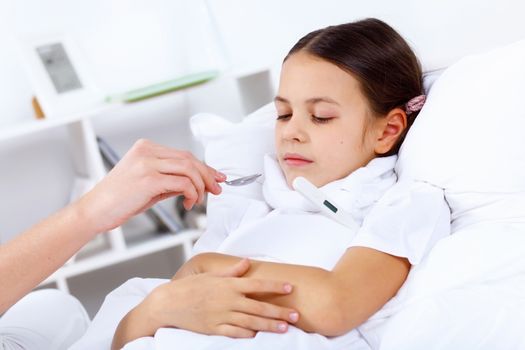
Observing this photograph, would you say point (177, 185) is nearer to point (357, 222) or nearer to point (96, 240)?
point (357, 222)

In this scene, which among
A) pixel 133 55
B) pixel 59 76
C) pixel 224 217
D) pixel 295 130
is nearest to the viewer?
pixel 295 130

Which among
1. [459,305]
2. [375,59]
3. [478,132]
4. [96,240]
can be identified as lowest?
[96,240]

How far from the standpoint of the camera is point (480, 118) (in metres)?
1.24

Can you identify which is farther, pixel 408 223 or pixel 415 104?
pixel 415 104

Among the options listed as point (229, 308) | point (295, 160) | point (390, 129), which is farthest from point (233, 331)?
point (390, 129)

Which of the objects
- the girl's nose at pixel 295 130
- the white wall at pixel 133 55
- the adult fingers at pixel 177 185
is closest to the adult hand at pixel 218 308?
the adult fingers at pixel 177 185

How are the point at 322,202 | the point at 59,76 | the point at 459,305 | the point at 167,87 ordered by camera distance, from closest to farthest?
the point at 459,305, the point at 322,202, the point at 167,87, the point at 59,76

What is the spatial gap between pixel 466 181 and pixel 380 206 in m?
0.14

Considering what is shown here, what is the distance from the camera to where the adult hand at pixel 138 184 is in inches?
41.8

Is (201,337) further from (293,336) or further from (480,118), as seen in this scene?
(480,118)

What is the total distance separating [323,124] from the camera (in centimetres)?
138

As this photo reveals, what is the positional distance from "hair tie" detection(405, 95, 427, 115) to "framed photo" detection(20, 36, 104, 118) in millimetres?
1530

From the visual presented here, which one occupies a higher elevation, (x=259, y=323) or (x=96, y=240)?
(x=259, y=323)

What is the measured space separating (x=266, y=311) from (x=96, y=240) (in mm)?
1946
